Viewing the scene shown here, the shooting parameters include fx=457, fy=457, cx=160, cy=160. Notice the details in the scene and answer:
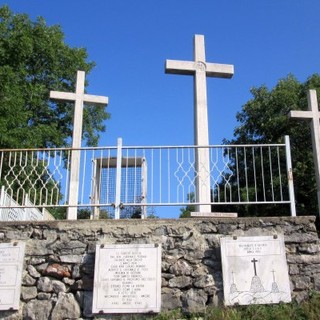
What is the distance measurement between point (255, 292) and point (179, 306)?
37.1 inches

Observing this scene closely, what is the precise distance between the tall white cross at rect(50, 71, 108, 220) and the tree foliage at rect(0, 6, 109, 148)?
26.8 ft

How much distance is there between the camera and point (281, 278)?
18.6ft

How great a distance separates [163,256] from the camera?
5875 mm

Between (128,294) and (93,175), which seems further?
(93,175)

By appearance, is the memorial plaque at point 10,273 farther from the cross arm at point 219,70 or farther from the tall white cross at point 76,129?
the cross arm at point 219,70

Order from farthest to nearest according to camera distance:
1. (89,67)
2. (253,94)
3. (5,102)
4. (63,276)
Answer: (89,67) → (253,94) → (5,102) → (63,276)

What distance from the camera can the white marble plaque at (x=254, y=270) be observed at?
556 centimetres

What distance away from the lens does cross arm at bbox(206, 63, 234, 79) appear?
7859 millimetres

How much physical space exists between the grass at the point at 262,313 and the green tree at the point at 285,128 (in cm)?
958

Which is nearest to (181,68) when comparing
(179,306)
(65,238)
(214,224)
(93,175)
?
(93,175)

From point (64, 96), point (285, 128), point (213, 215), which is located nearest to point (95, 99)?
point (64, 96)

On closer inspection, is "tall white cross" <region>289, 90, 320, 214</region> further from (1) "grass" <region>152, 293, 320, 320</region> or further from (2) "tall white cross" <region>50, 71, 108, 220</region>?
(2) "tall white cross" <region>50, 71, 108, 220</region>

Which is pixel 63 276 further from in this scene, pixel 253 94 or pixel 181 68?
pixel 253 94

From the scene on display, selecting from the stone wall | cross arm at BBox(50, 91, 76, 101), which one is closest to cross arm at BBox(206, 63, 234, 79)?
cross arm at BBox(50, 91, 76, 101)
